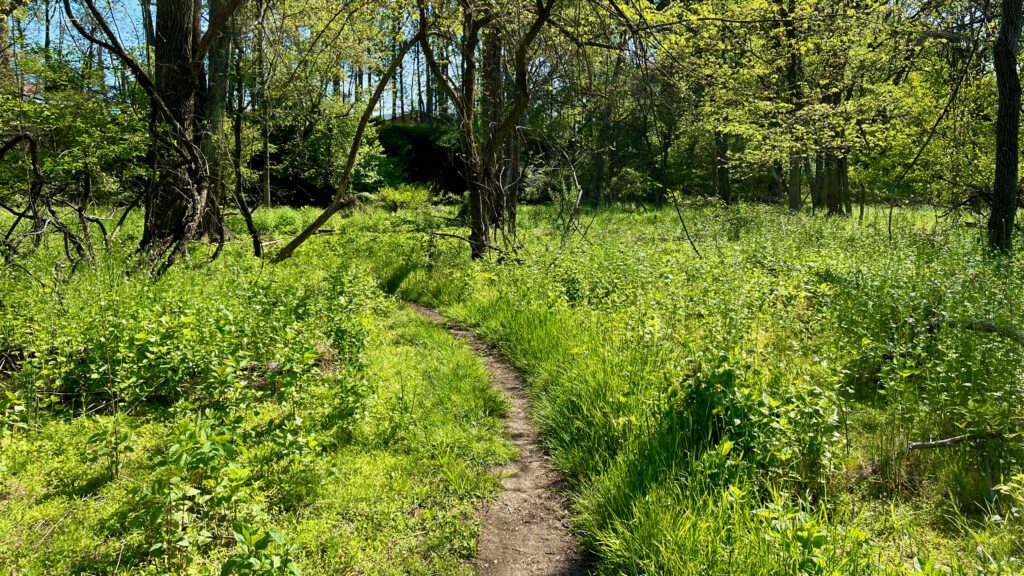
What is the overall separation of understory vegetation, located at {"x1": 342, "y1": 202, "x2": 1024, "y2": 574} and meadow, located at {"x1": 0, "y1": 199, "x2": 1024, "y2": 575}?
23 millimetres

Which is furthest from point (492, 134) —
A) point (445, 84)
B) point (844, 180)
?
point (844, 180)

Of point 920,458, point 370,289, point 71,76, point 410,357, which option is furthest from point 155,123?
point 920,458

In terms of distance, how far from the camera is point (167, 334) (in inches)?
157

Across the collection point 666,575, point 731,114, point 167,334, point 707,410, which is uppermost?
point 731,114

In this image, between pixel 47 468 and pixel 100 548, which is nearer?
pixel 100 548

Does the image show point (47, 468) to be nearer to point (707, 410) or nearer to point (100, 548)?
point (100, 548)

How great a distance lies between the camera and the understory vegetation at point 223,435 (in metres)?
2.48

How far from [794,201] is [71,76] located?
62.3 ft

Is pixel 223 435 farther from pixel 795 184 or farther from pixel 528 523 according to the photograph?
pixel 795 184

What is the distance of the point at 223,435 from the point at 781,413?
315 centimetres

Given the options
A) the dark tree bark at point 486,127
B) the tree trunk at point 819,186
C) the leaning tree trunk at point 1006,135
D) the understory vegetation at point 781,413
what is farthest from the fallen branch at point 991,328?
the tree trunk at point 819,186

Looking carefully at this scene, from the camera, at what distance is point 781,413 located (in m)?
3.10

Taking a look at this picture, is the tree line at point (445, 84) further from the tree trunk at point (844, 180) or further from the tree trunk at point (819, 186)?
the tree trunk at point (819, 186)

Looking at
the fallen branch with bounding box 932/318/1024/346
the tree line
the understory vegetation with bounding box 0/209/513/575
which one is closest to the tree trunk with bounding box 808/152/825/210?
the tree line
